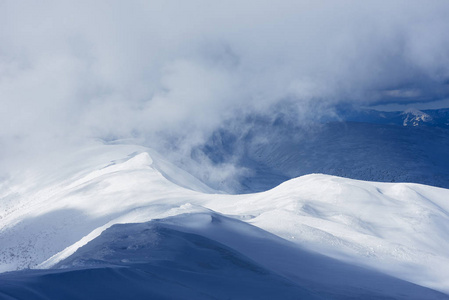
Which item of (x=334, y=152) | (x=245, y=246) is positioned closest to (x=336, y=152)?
(x=334, y=152)

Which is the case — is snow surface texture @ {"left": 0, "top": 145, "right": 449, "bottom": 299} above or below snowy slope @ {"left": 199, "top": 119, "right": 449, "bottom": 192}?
below

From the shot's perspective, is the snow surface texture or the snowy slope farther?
the snowy slope

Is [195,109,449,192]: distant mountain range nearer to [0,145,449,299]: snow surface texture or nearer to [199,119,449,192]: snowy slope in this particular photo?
[199,119,449,192]: snowy slope

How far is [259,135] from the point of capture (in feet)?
502

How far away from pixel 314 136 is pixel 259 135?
25169 mm

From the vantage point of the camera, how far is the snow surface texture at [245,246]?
534 centimetres

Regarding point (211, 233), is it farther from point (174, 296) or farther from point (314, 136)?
point (314, 136)

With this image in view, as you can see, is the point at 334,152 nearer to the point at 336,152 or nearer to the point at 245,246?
the point at 336,152

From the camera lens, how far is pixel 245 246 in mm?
9180

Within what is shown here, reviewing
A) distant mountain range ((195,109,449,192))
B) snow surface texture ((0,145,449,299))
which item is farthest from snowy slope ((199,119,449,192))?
snow surface texture ((0,145,449,299))

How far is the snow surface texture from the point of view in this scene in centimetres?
534

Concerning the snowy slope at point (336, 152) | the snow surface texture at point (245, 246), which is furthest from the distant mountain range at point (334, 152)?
the snow surface texture at point (245, 246)

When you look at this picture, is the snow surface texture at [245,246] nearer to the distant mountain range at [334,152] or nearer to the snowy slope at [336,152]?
the distant mountain range at [334,152]

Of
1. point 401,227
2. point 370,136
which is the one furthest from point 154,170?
point 370,136
